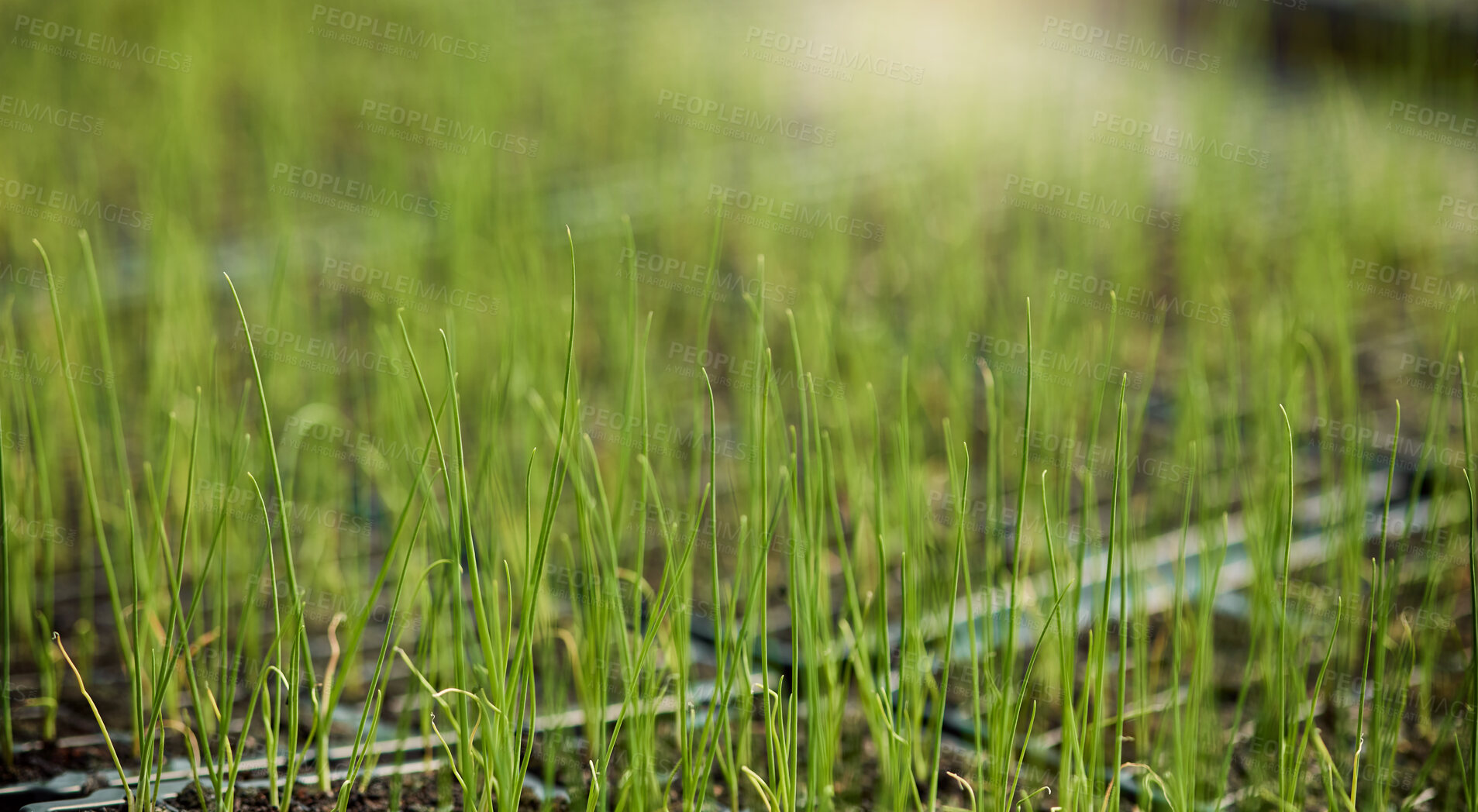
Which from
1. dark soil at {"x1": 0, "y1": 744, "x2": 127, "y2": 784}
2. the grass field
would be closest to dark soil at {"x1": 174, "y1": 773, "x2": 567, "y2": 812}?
the grass field

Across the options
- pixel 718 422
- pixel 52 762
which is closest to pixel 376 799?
pixel 52 762

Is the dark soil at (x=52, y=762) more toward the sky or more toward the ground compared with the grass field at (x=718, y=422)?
more toward the ground

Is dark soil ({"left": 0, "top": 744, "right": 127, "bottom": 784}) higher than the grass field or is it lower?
lower

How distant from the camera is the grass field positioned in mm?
1179

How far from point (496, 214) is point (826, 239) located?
2.42 feet

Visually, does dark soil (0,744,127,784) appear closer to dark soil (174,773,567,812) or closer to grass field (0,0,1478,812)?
grass field (0,0,1478,812)

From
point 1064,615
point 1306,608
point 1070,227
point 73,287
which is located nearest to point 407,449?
point 1064,615

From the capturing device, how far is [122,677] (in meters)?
1.55

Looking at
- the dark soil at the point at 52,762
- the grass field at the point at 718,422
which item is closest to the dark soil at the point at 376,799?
the grass field at the point at 718,422

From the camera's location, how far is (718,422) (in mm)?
2299

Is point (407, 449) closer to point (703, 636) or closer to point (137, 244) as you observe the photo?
point (703, 636)

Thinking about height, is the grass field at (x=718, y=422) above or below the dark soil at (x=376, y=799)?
above

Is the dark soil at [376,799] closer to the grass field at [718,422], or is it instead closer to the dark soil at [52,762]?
the grass field at [718,422]

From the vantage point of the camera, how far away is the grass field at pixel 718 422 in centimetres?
118
